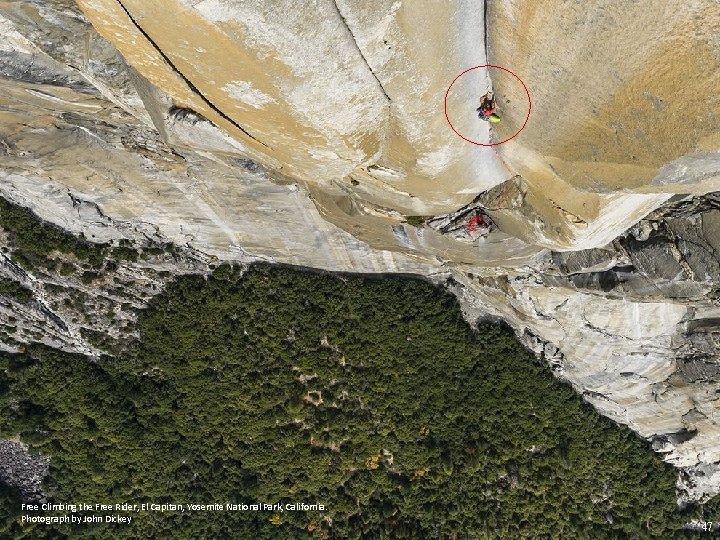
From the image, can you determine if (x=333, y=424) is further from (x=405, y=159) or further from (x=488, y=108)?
(x=488, y=108)

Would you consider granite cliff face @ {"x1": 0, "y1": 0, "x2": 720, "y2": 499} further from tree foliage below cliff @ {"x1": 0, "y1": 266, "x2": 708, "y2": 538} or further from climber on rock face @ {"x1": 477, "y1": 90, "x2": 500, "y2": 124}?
tree foliage below cliff @ {"x1": 0, "y1": 266, "x2": 708, "y2": 538}

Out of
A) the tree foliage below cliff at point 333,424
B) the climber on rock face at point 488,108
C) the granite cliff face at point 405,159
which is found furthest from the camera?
the tree foliage below cliff at point 333,424

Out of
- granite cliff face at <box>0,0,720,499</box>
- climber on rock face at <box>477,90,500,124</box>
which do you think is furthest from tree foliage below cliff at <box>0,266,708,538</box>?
climber on rock face at <box>477,90,500,124</box>

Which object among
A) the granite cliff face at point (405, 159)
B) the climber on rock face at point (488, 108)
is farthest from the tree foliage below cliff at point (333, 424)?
the climber on rock face at point (488, 108)

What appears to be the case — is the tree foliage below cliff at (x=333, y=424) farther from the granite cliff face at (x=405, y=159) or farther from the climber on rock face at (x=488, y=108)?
the climber on rock face at (x=488, y=108)

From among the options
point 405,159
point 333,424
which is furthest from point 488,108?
point 333,424

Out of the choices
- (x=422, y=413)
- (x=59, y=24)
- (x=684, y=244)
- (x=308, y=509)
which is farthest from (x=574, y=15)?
(x=308, y=509)

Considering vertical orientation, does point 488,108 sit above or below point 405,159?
below
